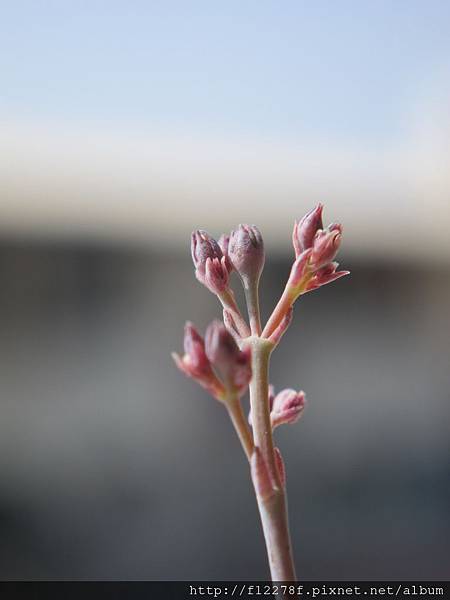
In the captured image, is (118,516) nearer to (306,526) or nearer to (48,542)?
(48,542)

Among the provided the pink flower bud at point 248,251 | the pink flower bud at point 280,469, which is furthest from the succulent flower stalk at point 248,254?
the pink flower bud at point 280,469

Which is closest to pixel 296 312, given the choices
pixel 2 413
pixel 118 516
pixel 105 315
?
pixel 105 315

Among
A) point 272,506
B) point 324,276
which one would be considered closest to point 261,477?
point 272,506

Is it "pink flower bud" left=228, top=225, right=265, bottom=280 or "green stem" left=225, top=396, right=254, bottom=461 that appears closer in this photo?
"green stem" left=225, top=396, right=254, bottom=461

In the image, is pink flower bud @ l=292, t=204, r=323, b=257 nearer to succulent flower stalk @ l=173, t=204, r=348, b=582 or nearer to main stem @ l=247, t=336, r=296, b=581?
succulent flower stalk @ l=173, t=204, r=348, b=582

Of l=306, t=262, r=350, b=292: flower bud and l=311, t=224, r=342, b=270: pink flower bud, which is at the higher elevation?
l=311, t=224, r=342, b=270: pink flower bud

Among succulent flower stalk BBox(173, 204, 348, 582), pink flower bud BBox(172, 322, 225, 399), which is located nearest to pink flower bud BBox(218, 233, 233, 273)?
succulent flower stalk BBox(173, 204, 348, 582)

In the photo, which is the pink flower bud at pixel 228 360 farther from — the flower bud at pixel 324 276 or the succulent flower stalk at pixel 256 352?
the flower bud at pixel 324 276

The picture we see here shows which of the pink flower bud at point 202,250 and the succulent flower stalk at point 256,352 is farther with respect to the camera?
the pink flower bud at point 202,250
